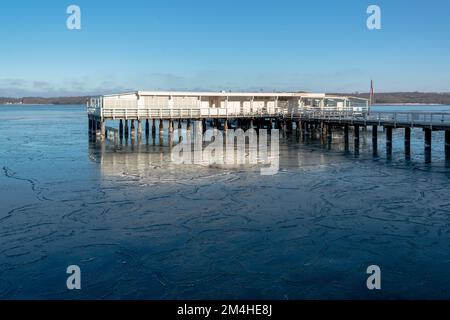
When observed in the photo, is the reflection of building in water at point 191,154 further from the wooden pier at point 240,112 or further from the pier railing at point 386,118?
the pier railing at point 386,118

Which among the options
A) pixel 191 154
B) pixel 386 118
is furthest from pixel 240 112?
pixel 191 154

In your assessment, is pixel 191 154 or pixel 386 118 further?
pixel 386 118

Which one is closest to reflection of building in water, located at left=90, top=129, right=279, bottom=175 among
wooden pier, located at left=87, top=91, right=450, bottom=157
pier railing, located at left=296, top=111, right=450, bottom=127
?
wooden pier, located at left=87, top=91, right=450, bottom=157

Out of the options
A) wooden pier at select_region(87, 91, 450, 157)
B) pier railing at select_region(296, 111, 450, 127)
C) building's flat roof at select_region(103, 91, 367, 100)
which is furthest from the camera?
building's flat roof at select_region(103, 91, 367, 100)

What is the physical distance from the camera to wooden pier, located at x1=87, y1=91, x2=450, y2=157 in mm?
46825

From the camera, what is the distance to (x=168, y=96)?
53.5 metres

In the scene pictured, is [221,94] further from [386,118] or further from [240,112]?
[386,118]

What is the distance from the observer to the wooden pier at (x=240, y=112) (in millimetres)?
46825

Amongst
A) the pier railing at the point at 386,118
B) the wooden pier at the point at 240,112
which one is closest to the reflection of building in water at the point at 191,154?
the wooden pier at the point at 240,112

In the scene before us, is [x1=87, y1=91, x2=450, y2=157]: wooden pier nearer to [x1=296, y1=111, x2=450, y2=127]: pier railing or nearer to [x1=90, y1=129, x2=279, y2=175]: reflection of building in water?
[x1=296, y1=111, x2=450, y2=127]: pier railing

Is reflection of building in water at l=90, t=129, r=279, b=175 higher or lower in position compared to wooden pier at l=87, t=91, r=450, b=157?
lower

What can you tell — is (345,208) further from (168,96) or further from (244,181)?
(168,96)

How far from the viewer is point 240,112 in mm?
57469
